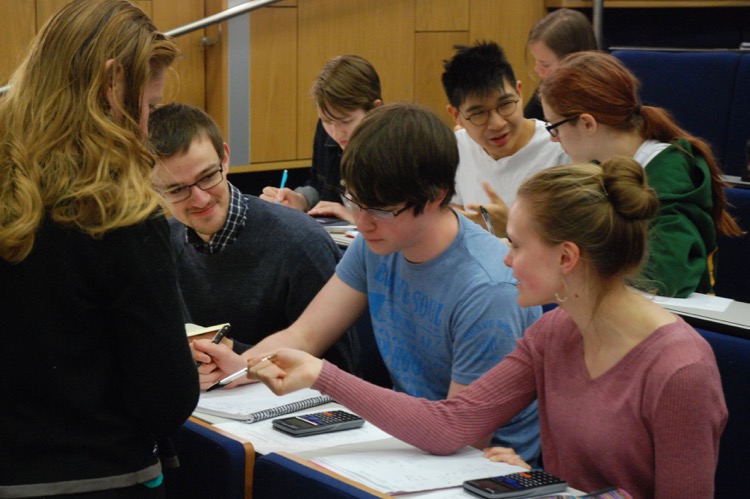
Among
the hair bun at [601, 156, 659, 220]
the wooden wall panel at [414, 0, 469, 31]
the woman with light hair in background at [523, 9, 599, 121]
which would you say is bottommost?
the hair bun at [601, 156, 659, 220]

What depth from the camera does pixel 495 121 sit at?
3090 millimetres

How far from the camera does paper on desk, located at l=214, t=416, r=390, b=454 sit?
162cm

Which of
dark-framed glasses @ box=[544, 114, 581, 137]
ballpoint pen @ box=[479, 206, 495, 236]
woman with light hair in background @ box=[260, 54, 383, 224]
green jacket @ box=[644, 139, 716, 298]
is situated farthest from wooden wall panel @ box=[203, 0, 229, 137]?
green jacket @ box=[644, 139, 716, 298]

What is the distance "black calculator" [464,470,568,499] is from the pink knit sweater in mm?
118

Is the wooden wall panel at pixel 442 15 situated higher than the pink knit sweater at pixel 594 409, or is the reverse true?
the wooden wall panel at pixel 442 15

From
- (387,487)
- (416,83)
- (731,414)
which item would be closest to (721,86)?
(416,83)

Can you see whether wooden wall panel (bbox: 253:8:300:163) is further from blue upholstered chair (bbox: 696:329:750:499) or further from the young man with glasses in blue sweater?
blue upholstered chair (bbox: 696:329:750:499)

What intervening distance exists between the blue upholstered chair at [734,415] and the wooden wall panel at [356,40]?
3.47 metres

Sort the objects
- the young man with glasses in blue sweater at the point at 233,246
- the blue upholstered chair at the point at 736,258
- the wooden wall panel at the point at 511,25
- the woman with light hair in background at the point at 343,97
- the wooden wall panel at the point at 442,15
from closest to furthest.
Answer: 1. the young man with glasses in blue sweater at the point at 233,246
2. the woman with light hair in background at the point at 343,97
3. the blue upholstered chair at the point at 736,258
4. the wooden wall panel at the point at 442,15
5. the wooden wall panel at the point at 511,25

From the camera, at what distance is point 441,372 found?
1886 millimetres

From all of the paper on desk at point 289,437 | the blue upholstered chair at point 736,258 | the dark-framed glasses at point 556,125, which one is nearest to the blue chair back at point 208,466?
the paper on desk at point 289,437

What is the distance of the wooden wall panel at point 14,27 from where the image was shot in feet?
13.4

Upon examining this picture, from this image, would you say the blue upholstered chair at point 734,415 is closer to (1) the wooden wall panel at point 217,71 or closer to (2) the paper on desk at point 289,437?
(2) the paper on desk at point 289,437

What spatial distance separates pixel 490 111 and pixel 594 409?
169cm
